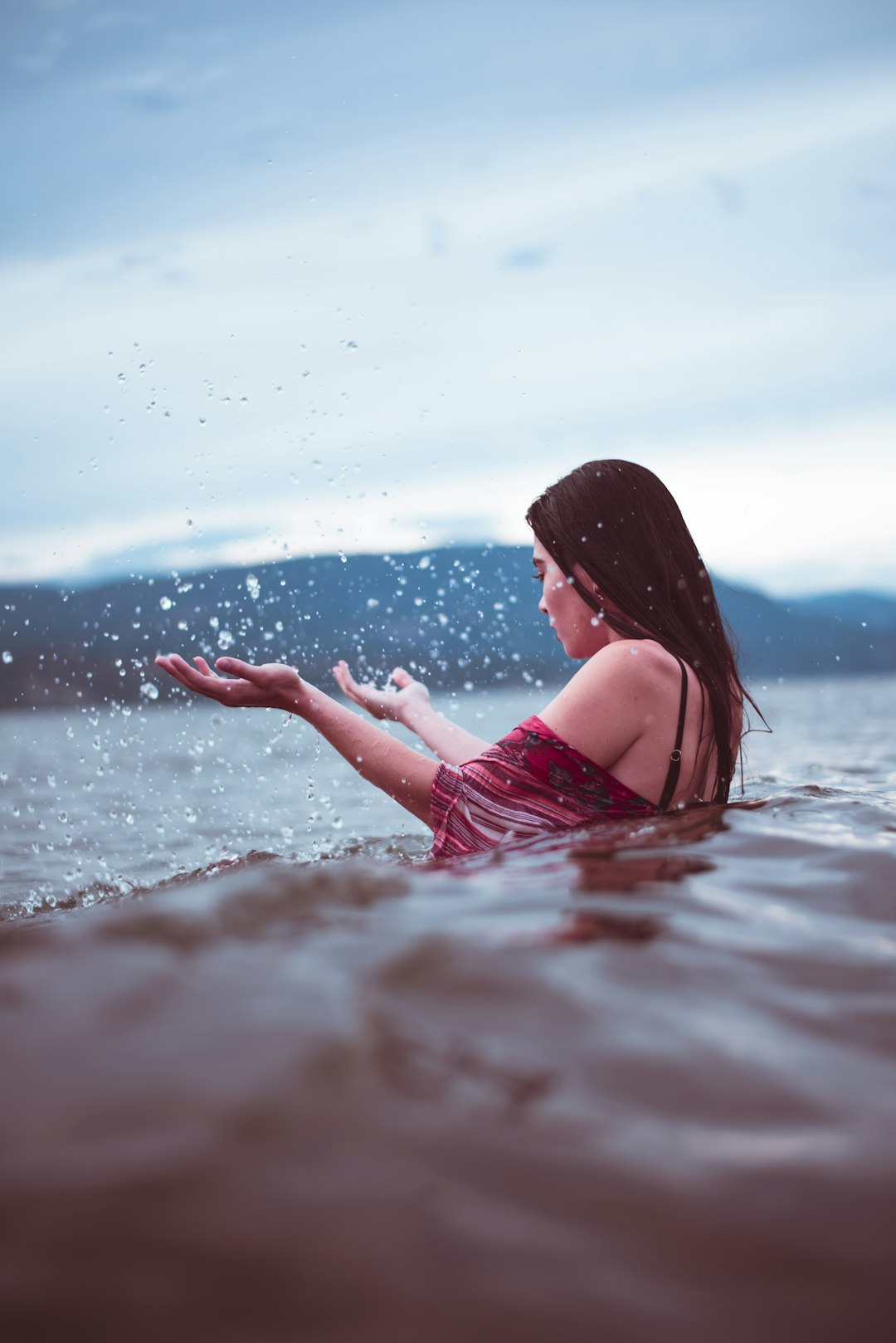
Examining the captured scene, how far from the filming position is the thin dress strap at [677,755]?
3.53 metres

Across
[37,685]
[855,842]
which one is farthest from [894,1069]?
[37,685]

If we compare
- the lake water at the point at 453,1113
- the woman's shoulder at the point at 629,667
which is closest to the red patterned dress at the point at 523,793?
the woman's shoulder at the point at 629,667

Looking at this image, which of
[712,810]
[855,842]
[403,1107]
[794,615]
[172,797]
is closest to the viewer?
[403,1107]

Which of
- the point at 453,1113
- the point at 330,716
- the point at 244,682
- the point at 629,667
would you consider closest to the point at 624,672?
the point at 629,667

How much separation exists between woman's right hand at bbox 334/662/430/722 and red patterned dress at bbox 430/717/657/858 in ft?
4.10

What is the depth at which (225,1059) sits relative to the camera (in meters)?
1.32

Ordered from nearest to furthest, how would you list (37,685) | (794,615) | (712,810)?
(712,810)
(794,615)
(37,685)

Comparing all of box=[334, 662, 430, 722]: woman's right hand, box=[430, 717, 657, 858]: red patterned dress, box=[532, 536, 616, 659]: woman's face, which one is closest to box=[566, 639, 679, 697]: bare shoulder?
box=[430, 717, 657, 858]: red patterned dress

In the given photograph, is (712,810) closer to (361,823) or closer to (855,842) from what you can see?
(855,842)

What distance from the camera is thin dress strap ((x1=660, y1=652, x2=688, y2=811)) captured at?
353cm

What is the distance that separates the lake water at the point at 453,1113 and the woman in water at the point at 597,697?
119 cm

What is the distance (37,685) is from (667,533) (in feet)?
343

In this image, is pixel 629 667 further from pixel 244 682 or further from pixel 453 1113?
pixel 453 1113

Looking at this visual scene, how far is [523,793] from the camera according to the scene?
136 inches
